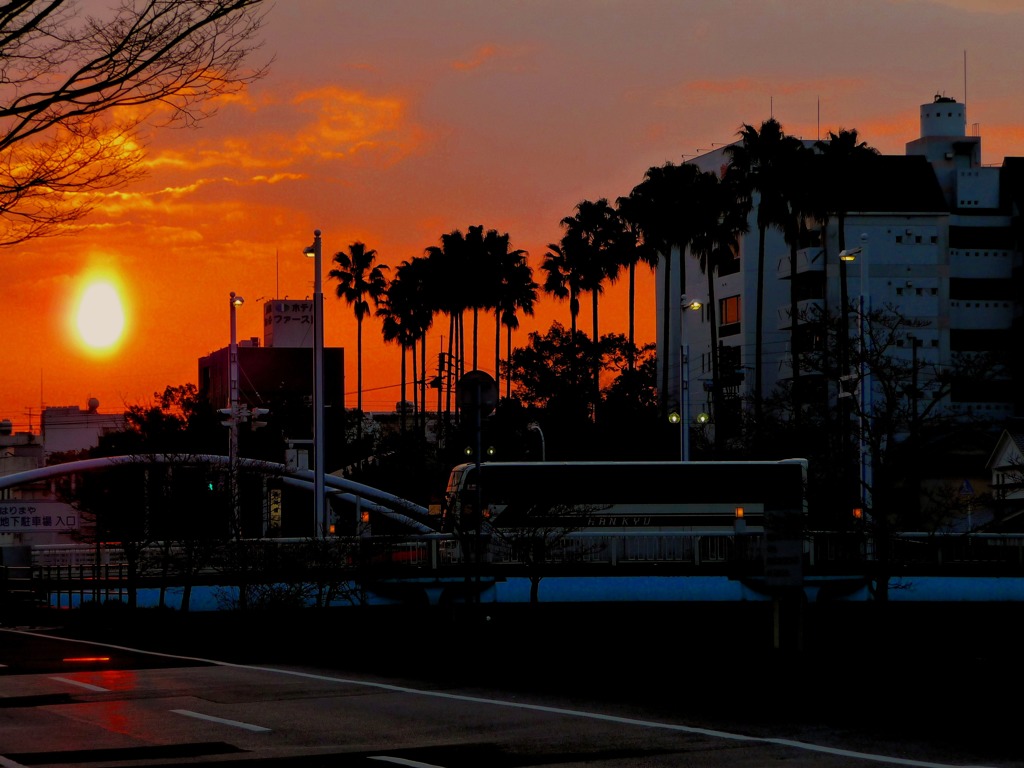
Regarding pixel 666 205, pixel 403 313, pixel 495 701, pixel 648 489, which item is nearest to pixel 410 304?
pixel 403 313

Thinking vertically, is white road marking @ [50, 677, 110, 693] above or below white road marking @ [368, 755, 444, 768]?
below

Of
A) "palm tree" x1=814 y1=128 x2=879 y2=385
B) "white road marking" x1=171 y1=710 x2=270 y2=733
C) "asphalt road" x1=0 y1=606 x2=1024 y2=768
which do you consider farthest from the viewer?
"palm tree" x1=814 y1=128 x2=879 y2=385

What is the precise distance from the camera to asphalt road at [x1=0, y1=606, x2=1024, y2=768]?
42.3 ft

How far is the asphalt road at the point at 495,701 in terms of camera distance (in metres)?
12.9

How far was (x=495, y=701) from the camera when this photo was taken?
56.3ft

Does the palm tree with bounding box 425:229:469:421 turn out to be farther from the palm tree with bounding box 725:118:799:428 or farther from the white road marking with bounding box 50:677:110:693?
the white road marking with bounding box 50:677:110:693

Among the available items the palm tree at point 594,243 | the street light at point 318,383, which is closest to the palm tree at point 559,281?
the palm tree at point 594,243

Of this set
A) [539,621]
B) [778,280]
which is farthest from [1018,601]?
[778,280]

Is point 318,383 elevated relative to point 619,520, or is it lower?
elevated

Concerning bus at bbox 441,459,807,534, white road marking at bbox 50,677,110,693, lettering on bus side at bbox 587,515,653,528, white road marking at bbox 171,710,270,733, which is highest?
bus at bbox 441,459,807,534

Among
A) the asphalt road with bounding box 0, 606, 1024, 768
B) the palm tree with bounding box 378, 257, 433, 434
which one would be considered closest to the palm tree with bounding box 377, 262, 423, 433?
the palm tree with bounding box 378, 257, 433, 434

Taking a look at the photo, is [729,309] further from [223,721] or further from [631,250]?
[223,721]

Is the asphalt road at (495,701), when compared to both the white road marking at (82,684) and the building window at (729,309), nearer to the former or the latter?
the white road marking at (82,684)

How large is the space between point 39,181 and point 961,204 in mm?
85046
